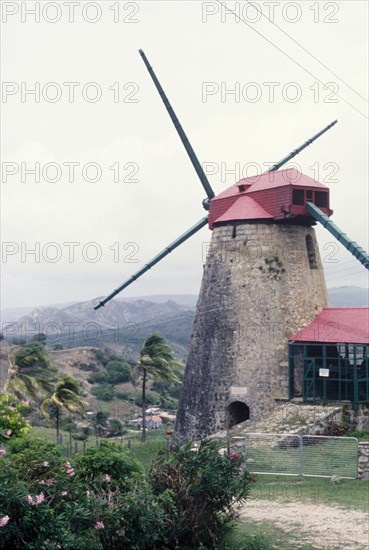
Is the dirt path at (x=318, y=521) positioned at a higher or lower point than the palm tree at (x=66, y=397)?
lower

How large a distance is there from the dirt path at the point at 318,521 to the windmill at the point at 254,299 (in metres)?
8.66

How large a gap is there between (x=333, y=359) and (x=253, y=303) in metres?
3.24

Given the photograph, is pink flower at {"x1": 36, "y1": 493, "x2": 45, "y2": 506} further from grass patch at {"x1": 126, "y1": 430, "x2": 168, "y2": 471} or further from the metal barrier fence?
grass patch at {"x1": 126, "y1": 430, "x2": 168, "y2": 471}

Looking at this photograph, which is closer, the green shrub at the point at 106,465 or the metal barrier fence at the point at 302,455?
the green shrub at the point at 106,465

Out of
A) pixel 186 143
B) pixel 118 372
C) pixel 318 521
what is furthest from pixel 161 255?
pixel 118 372

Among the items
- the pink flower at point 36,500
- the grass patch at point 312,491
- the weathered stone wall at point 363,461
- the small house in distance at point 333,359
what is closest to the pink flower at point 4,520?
the pink flower at point 36,500

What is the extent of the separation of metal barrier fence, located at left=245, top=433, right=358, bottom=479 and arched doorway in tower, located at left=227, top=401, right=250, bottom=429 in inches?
174

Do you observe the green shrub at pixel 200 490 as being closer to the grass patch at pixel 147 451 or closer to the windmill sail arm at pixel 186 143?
the grass patch at pixel 147 451

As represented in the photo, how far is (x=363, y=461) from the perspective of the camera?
22797 millimetres

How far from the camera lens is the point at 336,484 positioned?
876 inches

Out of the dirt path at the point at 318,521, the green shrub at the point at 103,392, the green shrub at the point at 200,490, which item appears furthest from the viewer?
the green shrub at the point at 103,392

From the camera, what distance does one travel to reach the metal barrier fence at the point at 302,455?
→ 75.3 ft

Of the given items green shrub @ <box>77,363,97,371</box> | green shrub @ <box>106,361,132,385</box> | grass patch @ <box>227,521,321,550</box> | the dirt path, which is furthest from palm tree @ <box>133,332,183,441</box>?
green shrub @ <box>77,363,97,371</box>

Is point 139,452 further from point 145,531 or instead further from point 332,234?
point 145,531
